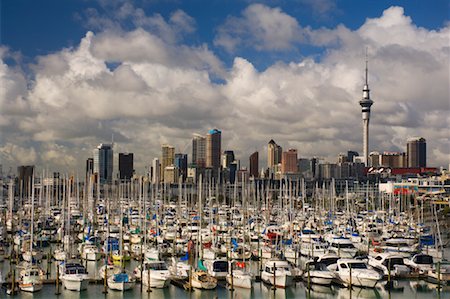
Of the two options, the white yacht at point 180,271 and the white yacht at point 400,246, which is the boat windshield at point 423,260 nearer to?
the white yacht at point 400,246

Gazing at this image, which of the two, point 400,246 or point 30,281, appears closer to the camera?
point 30,281

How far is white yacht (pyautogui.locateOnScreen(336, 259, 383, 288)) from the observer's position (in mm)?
36809

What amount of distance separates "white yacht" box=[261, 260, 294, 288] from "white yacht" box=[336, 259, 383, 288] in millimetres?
3347

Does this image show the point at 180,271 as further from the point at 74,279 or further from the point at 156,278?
the point at 74,279

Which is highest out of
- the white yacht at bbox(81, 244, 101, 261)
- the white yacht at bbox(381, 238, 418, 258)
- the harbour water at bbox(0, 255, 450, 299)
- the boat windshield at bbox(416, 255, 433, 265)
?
the boat windshield at bbox(416, 255, 433, 265)

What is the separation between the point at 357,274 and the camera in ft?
122

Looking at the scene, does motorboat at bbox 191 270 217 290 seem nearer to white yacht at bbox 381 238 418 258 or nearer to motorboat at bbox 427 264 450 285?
motorboat at bbox 427 264 450 285

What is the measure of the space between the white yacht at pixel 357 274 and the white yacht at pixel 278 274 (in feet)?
11.0

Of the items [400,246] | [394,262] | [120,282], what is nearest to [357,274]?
[394,262]

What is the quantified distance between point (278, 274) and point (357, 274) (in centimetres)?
500

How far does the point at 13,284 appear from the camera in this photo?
35719 mm

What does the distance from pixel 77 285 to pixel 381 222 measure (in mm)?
50320

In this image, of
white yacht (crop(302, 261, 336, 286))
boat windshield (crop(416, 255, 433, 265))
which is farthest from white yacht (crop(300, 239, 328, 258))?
white yacht (crop(302, 261, 336, 286))

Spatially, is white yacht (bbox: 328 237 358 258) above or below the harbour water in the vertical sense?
Result: above
